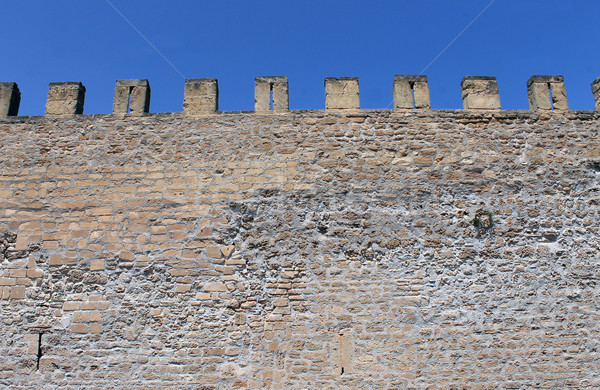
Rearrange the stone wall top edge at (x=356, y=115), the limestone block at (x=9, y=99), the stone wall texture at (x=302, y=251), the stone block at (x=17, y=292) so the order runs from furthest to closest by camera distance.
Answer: the limestone block at (x=9, y=99) < the stone wall top edge at (x=356, y=115) < the stone block at (x=17, y=292) < the stone wall texture at (x=302, y=251)

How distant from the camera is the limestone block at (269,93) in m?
5.18

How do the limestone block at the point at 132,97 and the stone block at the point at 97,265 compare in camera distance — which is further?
the limestone block at the point at 132,97

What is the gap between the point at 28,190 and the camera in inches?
193

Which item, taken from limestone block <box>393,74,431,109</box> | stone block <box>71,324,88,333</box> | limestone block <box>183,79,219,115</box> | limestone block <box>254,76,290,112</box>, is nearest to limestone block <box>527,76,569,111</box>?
limestone block <box>393,74,431,109</box>

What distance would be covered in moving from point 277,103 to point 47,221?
3110mm

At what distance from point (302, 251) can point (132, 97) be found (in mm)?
2976

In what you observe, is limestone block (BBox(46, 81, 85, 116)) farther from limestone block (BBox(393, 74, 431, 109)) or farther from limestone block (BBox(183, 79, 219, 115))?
limestone block (BBox(393, 74, 431, 109))

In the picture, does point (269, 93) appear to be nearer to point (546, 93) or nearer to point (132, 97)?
point (132, 97)

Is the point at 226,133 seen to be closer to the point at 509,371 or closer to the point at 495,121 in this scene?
the point at 495,121

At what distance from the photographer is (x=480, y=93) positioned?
526 centimetres

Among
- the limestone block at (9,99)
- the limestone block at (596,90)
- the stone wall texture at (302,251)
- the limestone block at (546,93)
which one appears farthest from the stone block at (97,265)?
the limestone block at (596,90)

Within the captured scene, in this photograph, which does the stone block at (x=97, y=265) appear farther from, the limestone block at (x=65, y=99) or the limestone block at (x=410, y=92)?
the limestone block at (x=410, y=92)

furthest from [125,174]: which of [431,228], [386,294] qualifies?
[431,228]

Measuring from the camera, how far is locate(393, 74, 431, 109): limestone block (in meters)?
5.19
